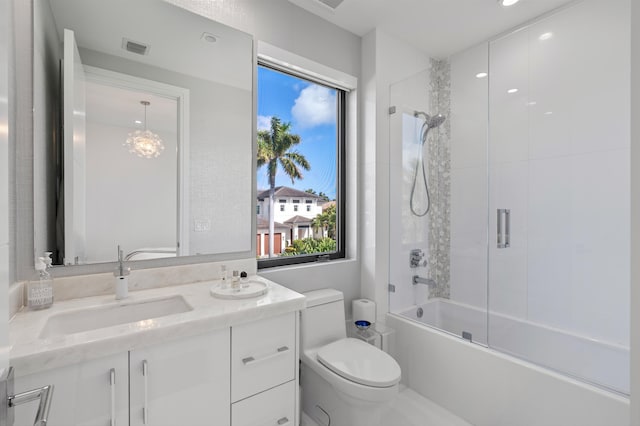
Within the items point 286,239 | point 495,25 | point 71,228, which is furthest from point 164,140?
point 495,25

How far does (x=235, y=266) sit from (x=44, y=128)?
1034 mm

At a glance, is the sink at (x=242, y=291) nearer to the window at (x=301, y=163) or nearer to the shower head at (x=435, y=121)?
the window at (x=301, y=163)

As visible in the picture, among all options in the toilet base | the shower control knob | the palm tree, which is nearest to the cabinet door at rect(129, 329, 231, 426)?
the toilet base

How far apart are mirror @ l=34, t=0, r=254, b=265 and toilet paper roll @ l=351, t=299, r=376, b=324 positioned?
95 cm

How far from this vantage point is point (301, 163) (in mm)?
2260

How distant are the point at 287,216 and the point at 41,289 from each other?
136 cm

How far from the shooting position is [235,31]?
177 centimetres

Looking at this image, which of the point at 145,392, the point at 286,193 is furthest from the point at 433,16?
the point at 145,392

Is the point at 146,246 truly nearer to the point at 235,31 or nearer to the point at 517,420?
the point at 235,31

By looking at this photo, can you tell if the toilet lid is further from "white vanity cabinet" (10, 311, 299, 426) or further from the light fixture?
the light fixture

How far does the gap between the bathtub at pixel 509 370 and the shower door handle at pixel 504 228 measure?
518 mm

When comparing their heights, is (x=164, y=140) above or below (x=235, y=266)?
above

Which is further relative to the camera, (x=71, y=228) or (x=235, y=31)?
(x=235, y=31)

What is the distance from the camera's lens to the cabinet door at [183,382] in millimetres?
998
